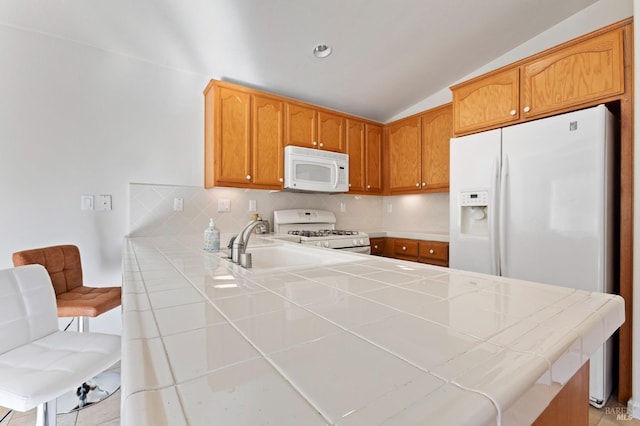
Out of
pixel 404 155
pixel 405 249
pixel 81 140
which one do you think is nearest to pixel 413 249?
pixel 405 249

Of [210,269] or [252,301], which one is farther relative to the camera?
[210,269]

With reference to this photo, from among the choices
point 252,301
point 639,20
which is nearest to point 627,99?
point 639,20

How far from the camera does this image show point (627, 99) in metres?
1.62

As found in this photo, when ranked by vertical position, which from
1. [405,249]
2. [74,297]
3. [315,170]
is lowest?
[74,297]

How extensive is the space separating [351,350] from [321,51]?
8.15 feet

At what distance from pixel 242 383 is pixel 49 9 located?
2.68 meters

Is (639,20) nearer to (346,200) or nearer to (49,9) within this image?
(346,200)

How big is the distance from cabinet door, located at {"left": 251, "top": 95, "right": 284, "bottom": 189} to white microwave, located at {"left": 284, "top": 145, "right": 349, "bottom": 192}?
89 mm

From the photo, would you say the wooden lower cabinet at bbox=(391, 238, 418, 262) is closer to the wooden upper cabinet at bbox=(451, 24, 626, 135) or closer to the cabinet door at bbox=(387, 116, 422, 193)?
the cabinet door at bbox=(387, 116, 422, 193)

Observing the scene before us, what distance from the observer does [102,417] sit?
1.57 m

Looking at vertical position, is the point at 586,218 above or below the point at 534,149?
below

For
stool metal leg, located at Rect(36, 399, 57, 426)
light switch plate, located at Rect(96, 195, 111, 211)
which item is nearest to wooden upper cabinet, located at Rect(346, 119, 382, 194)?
light switch plate, located at Rect(96, 195, 111, 211)

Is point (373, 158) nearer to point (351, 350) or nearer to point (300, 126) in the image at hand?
point (300, 126)

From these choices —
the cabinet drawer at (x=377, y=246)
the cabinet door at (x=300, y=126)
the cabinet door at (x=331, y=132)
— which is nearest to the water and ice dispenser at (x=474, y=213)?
the cabinet drawer at (x=377, y=246)
